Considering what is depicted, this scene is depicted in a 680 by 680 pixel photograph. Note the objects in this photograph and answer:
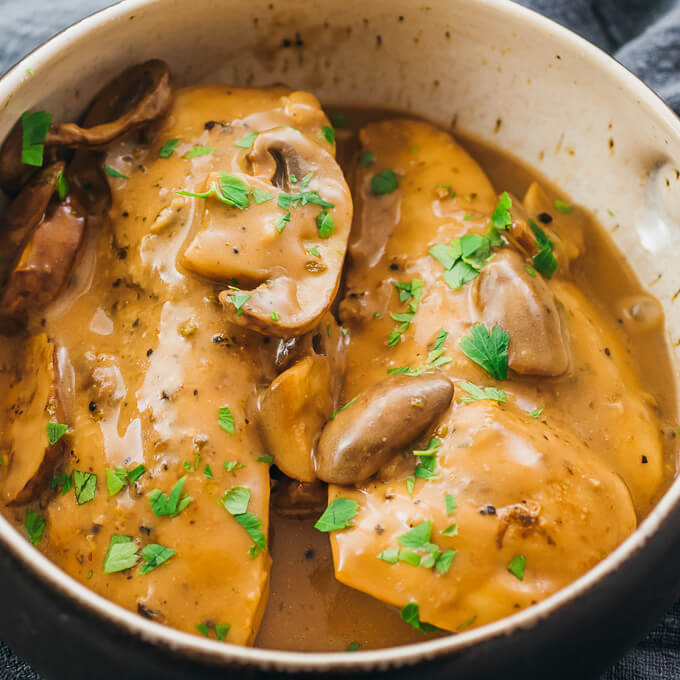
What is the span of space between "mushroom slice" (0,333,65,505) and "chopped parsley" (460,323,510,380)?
113 centimetres

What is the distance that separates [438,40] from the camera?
2953 mm

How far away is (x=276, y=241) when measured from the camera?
2.29m

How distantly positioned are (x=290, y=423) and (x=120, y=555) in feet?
1.75

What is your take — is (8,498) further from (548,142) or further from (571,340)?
(548,142)

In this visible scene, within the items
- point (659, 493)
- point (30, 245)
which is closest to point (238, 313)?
point (30, 245)

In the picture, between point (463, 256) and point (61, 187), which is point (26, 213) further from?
point (463, 256)

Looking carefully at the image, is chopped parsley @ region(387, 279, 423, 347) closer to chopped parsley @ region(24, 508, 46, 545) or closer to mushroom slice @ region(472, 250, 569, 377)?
mushroom slice @ region(472, 250, 569, 377)

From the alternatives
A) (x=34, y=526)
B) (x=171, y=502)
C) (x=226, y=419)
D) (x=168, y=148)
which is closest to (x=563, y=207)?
(x=168, y=148)

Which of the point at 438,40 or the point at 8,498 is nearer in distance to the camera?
the point at 8,498

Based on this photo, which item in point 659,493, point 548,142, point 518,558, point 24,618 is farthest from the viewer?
point 548,142

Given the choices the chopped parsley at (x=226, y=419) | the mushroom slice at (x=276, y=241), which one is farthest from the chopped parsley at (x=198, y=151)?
the chopped parsley at (x=226, y=419)

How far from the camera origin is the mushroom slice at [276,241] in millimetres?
2219

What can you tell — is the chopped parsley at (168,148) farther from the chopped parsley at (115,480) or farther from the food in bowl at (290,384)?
the chopped parsley at (115,480)

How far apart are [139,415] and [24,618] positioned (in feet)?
1.99
